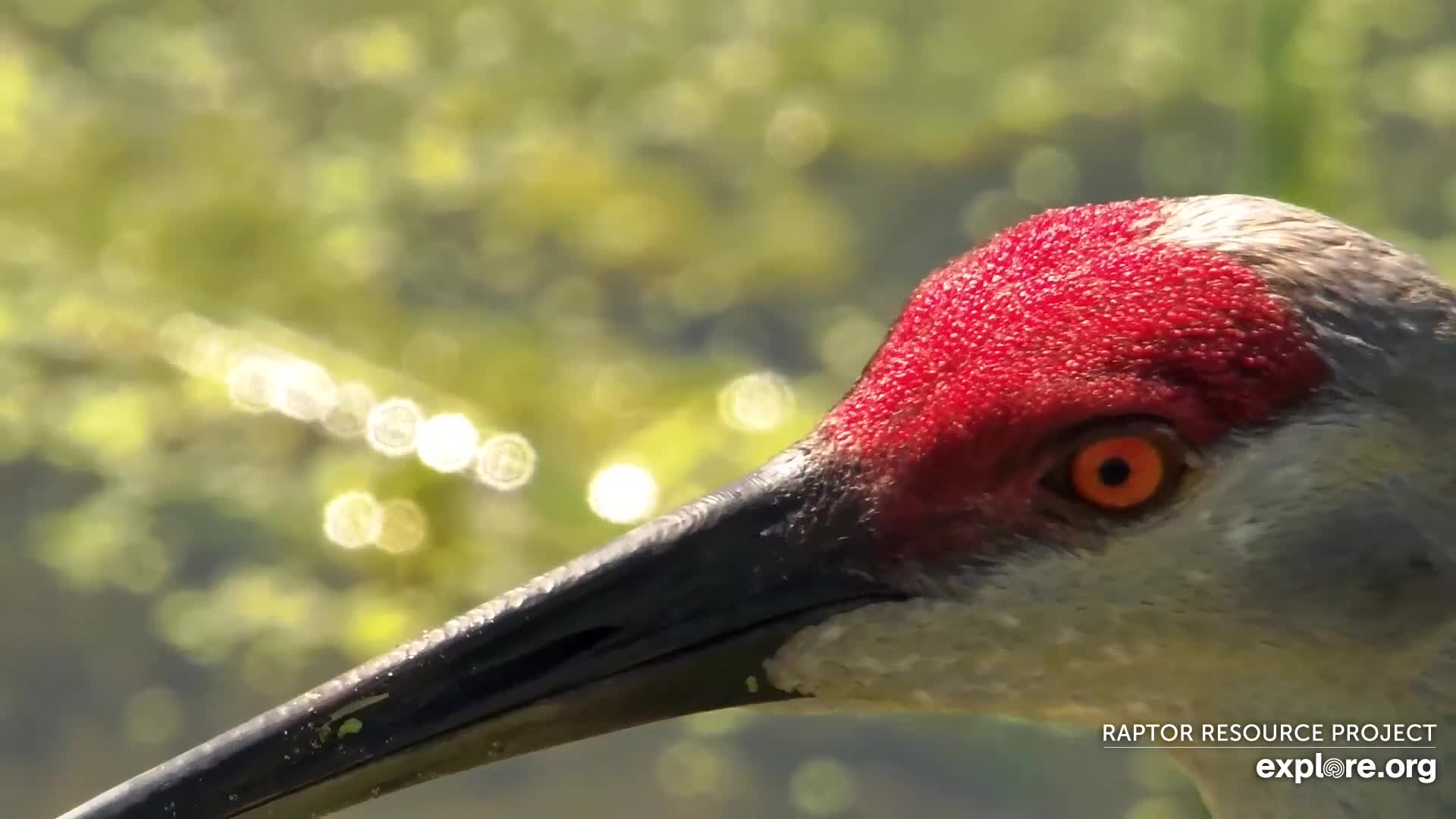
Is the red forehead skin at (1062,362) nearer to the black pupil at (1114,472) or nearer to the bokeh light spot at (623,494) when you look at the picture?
the black pupil at (1114,472)

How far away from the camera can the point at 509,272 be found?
11.8 feet

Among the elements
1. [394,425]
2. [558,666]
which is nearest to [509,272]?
[394,425]

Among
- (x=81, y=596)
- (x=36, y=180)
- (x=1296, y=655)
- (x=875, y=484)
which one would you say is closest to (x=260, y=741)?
(x=875, y=484)

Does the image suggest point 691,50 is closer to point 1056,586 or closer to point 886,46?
point 886,46

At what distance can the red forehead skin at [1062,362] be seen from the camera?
4.08 feet

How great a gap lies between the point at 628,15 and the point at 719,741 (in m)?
2.07

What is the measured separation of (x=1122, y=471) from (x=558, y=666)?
0.45 meters

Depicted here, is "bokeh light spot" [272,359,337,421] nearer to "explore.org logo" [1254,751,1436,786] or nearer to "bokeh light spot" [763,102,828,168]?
"bokeh light spot" [763,102,828,168]

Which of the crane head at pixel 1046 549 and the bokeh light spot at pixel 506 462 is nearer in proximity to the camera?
the crane head at pixel 1046 549

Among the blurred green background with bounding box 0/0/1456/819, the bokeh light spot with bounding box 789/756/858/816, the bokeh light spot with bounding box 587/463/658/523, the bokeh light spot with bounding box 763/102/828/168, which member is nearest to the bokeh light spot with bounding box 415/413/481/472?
the blurred green background with bounding box 0/0/1456/819

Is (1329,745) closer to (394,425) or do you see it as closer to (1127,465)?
(1127,465)

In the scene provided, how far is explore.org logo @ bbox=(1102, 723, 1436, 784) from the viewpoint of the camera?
4.33 ft

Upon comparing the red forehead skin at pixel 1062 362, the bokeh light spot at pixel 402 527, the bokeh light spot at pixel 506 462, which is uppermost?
the bokeh light spot at pixel 506 462

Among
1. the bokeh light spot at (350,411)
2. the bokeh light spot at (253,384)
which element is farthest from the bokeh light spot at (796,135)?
the bokeh light spot at (253,384)
